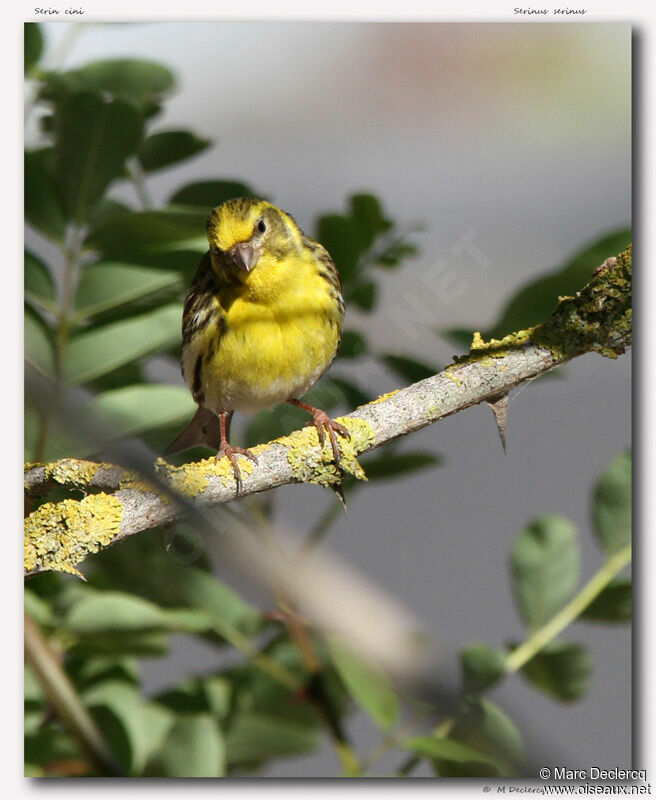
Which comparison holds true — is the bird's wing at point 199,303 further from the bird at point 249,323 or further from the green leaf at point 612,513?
the green leaf at point 612,513

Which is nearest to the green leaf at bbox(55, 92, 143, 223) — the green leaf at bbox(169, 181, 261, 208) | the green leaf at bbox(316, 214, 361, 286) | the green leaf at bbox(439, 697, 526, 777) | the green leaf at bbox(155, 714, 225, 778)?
→ the green leaf at bbox(169, 181, 261, 208)

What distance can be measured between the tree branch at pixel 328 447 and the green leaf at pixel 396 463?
185 millimetres

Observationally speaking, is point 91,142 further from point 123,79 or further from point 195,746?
point 195,746

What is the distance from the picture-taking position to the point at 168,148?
1261 mm

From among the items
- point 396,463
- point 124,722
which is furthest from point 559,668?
point 124,722

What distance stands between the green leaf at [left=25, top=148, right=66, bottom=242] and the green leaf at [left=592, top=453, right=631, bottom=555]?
0.78 m

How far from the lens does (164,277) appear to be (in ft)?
4.07

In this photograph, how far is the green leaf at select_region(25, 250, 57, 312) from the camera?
1.20 metres

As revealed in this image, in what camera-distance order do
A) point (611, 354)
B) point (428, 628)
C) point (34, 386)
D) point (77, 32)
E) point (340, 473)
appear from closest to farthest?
point (428, 628) < point (340, 473) < point (611, 354) < point (34, 386) < point (77, 32)

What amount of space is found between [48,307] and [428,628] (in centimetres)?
91

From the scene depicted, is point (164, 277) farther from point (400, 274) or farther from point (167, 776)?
point (167, 776)

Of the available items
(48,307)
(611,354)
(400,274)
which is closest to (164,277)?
(48,307)

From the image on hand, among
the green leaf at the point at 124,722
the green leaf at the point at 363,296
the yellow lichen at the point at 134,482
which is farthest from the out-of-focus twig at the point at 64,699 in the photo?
the green leaf at the point at 363,296

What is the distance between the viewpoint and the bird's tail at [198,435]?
127 centimetres
